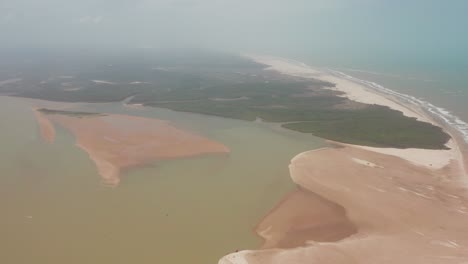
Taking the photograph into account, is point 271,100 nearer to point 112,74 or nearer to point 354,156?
point 354,156

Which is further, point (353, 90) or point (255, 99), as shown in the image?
point (353, 90)

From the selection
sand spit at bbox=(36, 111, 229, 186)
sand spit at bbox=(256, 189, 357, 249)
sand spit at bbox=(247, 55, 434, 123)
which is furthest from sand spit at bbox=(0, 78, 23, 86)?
sand spit at bbox=(256, 189, 357, 249)

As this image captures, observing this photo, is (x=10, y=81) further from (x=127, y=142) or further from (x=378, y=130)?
(x=378, y=130)

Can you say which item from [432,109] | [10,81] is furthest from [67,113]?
[432,109]

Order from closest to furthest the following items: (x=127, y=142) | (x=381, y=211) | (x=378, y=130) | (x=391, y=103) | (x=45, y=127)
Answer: (x=381, y=211) → (x=127, y=142) → (x=378, y=130) → (x=45, y=127) → (x=391, y=103)

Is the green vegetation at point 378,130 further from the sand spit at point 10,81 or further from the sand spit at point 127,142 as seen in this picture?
the sand spit at point 10,81

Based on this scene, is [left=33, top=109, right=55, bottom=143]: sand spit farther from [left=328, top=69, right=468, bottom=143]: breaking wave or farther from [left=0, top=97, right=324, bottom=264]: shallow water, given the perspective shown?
[left=328, top=69, right=468, bottom=143]: breaking wave

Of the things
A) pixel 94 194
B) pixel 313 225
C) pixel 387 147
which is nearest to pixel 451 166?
pixel 387 147
